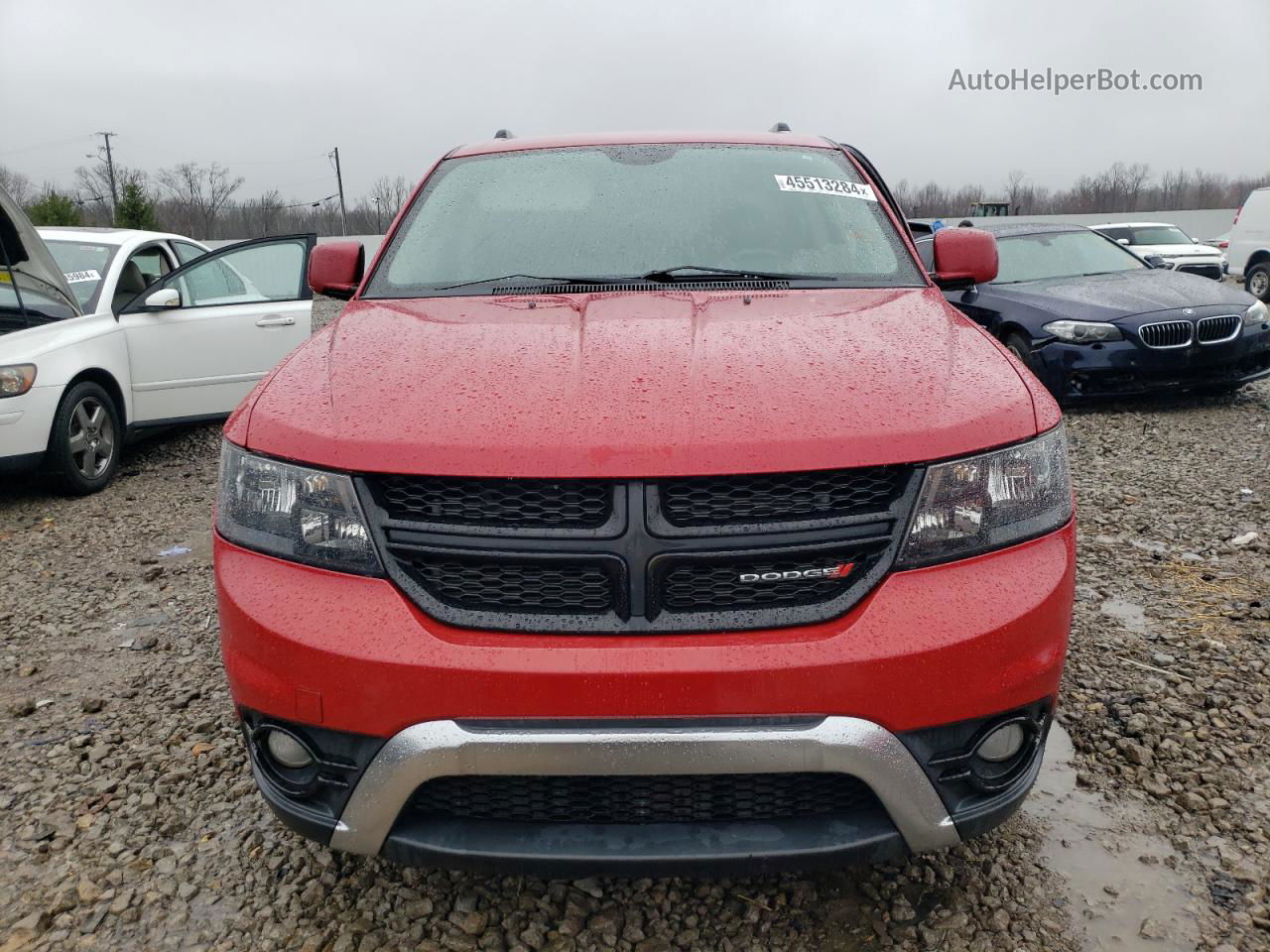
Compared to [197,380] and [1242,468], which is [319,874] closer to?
[197,380]

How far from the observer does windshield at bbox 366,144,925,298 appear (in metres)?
2.79

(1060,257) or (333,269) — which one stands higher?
(333,269)

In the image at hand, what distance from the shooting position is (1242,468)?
5723mm

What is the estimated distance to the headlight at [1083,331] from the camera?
7.18 m

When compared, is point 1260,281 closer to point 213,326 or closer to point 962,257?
point 962,257

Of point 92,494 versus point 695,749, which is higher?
point 695,749

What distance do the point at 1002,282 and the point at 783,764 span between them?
7.55m

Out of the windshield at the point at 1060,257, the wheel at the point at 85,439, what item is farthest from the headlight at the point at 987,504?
the windshield at the point at 1060,257

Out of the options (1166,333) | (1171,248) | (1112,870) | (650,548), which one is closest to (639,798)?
(650,548)

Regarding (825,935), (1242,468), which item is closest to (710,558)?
(825,935)

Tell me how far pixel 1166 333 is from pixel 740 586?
670cm

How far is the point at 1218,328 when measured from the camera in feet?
24.0

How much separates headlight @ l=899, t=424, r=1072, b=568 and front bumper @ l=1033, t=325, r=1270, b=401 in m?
5.90

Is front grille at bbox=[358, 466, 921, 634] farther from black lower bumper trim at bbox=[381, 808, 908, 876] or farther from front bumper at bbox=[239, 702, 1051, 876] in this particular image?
black lower bumper trim at bbox=[381, 808, 908, 876]
